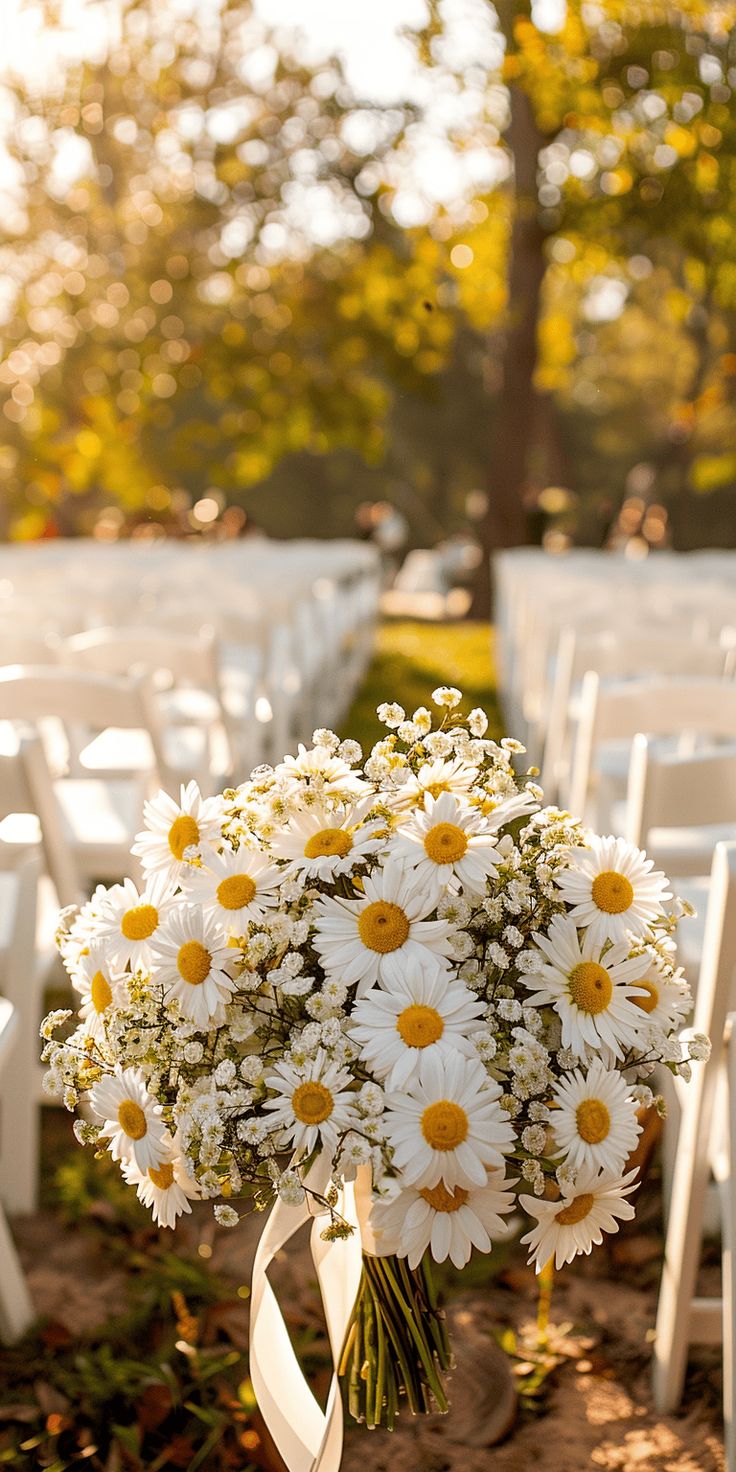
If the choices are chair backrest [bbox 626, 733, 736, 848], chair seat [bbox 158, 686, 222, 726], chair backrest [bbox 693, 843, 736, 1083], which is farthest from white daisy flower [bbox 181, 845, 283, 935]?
chair seat [bbox 158, 686, 222, 726]

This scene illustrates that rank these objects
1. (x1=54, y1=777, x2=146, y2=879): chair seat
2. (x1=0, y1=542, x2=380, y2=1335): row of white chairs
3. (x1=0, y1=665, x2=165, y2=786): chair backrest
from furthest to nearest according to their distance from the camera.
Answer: (x1=54, y1=777, x2=146, y2=879): chair seat, (x1=0, y1=665, x2=165, y2=786): chair backrest, (x1=0, y1=542, x2=380, y2=1335): row of white chairs

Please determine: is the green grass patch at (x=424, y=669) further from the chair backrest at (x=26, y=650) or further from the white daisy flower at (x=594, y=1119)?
the white daisy flower at (x=594, y=1119)

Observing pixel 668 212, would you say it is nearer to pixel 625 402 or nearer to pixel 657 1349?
pixel 657 1349

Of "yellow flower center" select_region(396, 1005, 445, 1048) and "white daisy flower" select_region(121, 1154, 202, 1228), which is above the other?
"yellow flower center" select_region(396, 1005, 445, 1048)

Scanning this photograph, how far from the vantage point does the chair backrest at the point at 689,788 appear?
92.0 inches

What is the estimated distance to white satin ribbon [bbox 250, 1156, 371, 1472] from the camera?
1619mm

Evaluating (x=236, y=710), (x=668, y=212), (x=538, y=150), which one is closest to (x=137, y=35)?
(x=538, y=150)

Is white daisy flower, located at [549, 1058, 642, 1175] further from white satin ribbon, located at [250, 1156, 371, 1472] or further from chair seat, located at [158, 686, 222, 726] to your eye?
chair seat, located at [158, 686, 222, 726]

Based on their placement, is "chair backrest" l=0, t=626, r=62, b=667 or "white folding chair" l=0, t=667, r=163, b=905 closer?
"white folding chair" l=0, t=667, r=163, b=905

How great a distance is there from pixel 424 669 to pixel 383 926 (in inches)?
441

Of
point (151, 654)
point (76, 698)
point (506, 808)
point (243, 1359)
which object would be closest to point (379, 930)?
point (506, 808)

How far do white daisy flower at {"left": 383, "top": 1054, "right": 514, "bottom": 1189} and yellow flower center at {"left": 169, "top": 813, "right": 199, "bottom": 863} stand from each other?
372 millimetres

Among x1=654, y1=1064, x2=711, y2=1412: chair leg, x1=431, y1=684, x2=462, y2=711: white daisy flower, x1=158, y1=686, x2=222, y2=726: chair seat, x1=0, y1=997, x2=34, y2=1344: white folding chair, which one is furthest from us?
x1=158, y1=686, x2=222, y2=726: chair seat

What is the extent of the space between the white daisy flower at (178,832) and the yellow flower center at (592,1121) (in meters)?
0.48
